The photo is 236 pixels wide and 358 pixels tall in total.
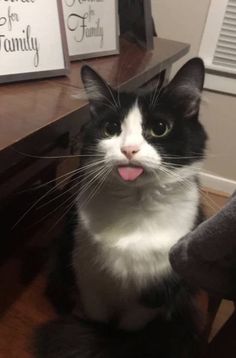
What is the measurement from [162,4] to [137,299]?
3.66 ft

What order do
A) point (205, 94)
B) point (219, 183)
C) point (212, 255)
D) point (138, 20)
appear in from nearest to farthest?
1. point (212, 255)
2. point (138, 20)
3. point (205, 94)
4. point (219, 183)

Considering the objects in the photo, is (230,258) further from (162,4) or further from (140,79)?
(162,4)

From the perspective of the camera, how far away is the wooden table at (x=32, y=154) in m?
0.67

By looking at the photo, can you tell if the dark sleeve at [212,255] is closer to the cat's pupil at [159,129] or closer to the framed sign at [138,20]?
the cat's pupil at [159,129]

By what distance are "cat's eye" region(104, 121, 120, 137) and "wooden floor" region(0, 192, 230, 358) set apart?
0.28m

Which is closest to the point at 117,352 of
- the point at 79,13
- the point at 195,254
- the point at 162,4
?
the point at 195,254

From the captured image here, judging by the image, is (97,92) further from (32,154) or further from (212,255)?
(212,255)

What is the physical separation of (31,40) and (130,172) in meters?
0.31

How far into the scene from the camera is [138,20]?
1176 mm

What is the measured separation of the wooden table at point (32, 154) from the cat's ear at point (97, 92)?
0.9 inches

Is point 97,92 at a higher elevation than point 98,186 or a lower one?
higher

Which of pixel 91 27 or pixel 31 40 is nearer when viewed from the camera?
pixel 31 40

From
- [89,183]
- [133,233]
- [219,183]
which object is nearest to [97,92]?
[89,183]

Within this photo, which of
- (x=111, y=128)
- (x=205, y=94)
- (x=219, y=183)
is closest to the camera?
(x=111, y=128)
